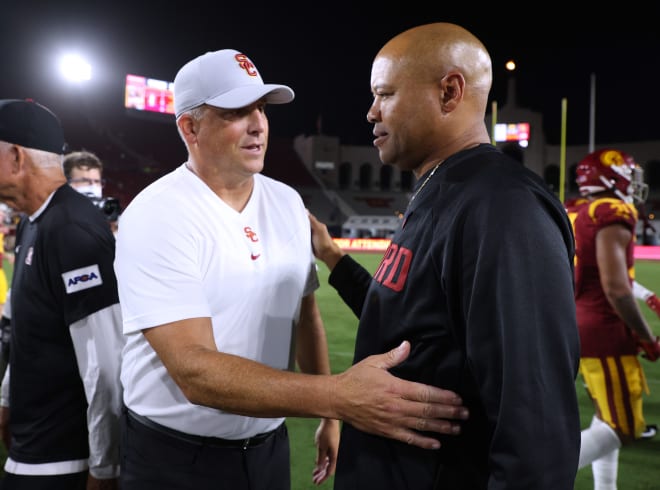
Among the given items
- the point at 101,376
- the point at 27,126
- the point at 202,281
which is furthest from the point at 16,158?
the point at 202,281

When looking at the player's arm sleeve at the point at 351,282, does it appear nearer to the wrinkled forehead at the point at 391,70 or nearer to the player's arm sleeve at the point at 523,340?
the wrinkled forehead at the point at 391,70

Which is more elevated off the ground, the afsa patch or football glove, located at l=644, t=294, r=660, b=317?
the afsa patch

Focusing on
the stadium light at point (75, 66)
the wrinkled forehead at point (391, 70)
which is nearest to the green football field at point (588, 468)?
the wrinkled forehead at point (391, 70)

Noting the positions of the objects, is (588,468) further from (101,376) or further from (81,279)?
(81,279)

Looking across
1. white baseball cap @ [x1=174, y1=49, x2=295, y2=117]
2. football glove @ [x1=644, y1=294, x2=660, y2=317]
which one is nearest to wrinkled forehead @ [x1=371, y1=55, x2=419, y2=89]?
white baseball cap @ [x1=174, y1=49, x2=295, y2=117]

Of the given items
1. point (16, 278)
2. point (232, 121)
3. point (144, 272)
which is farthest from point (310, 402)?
point (16, 278)

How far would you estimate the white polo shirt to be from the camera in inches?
63.2

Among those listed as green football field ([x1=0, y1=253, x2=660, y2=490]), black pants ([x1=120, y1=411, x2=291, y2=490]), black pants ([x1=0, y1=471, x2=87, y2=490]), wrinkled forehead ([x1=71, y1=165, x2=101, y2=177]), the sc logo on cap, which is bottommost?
green football field ([x1=0, y1=253, x2=660, y2=490])

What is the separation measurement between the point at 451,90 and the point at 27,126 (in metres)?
1.67

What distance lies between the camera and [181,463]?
70.2 inches

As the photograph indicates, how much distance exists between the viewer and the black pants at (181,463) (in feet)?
5.86

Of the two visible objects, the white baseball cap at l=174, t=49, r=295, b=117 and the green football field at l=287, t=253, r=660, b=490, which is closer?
the white baseball cap at l=174, t=49, r=295, b=117

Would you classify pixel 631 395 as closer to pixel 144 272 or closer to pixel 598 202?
pixel 598 202

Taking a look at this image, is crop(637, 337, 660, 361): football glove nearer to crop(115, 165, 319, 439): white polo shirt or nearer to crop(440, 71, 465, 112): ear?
crop(115, 165, 319, 439): white polo shirt
